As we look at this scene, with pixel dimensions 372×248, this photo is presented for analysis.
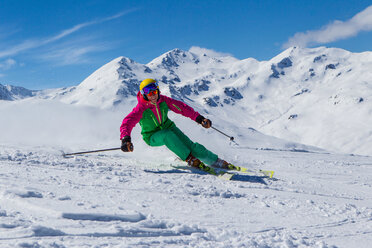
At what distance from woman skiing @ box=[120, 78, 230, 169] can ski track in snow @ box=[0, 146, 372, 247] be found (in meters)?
0.93

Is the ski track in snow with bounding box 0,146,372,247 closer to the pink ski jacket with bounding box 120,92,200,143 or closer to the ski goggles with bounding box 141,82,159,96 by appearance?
the pink ski jacket with bounding box 120,92,200,143

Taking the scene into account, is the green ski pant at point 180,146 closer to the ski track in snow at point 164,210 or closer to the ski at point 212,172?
the ski at point 212,172

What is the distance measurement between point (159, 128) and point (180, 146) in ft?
2.22

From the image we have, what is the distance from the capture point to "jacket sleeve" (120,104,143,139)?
18.8 ft

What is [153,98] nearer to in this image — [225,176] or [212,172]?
[212,172]

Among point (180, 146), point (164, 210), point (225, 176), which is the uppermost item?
point (180, 146)

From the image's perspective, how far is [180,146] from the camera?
599 cm

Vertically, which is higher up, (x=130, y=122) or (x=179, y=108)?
(x=179, y=108)

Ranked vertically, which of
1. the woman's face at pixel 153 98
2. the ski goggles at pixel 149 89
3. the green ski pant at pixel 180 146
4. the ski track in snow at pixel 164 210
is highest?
the ski goggles at pixel 149 89

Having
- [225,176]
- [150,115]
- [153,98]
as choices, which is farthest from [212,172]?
[153,98]

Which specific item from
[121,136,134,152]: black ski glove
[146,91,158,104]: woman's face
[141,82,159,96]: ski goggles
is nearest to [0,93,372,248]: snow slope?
[121,136,134,152]: black ski glove

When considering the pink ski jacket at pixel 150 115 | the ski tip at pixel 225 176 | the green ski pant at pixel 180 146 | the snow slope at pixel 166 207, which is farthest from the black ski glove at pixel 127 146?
the ski tip at pixel 225 176

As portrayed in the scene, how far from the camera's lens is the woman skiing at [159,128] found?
236 inches

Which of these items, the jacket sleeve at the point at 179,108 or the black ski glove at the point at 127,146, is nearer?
the black ski glove at the point at 127,146
